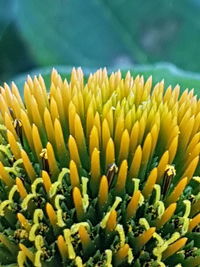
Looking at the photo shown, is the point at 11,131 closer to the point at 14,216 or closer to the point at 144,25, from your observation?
the point at 14,216

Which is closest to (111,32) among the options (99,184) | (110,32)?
(110,32)

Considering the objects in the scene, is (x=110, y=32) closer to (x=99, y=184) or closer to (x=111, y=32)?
(x=111, y=32)

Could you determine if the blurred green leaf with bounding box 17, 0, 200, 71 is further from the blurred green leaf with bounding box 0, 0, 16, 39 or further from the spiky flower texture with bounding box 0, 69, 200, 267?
the spiky flower texture with bounding box 0, 69, 200, 267

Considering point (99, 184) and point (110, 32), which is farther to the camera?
point (110, 32)

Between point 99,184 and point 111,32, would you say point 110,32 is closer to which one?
point 111,32

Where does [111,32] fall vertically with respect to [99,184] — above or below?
above

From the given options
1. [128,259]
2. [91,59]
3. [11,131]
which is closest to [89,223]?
[128,259]

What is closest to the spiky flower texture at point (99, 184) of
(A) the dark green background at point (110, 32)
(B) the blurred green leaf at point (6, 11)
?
(A) the dark green background at point (110, 32)

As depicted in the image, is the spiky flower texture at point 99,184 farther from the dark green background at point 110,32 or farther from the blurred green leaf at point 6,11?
the blurred green leaf at point 6,11

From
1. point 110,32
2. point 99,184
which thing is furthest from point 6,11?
point 99,184
